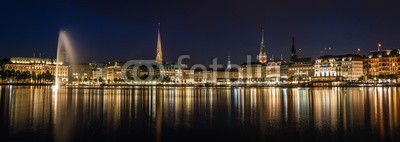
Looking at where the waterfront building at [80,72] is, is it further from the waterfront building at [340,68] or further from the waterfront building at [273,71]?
the waterfront building at [340,68]

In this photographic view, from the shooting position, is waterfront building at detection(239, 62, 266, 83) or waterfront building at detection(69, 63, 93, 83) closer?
waterfront building at detection(69, 63, 93, 83)

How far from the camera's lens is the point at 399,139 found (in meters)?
17.9

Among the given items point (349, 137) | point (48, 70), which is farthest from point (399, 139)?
point (48, 70)

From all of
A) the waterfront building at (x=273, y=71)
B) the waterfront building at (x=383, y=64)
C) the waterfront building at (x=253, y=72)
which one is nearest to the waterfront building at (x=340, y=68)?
the waterfront building at (x=383, y=64)

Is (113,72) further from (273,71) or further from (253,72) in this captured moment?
(273,71)

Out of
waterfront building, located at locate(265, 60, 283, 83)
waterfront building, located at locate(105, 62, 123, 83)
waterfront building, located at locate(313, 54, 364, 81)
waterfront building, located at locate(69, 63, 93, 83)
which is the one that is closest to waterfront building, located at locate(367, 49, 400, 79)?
waterfront building, located at locate(313, 54, 364, 81)

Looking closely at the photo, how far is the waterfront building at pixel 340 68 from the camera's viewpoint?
14450 centimetres

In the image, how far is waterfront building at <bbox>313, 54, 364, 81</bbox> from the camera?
144m

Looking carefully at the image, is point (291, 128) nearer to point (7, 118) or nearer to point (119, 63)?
point (7, 118)

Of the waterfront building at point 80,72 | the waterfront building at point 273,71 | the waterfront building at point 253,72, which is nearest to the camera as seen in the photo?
the waterfront building at point 80,72

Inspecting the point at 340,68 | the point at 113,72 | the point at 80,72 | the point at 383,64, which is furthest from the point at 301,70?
the point at 80,72

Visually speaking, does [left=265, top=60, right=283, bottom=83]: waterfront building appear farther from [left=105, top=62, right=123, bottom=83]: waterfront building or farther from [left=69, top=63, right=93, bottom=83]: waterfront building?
[left=69, top=63, right=93, bottom=83]: waterfront building

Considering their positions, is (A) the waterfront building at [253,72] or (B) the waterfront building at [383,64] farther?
(A) the waterfront building at [253,72]

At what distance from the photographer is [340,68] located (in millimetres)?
147125
